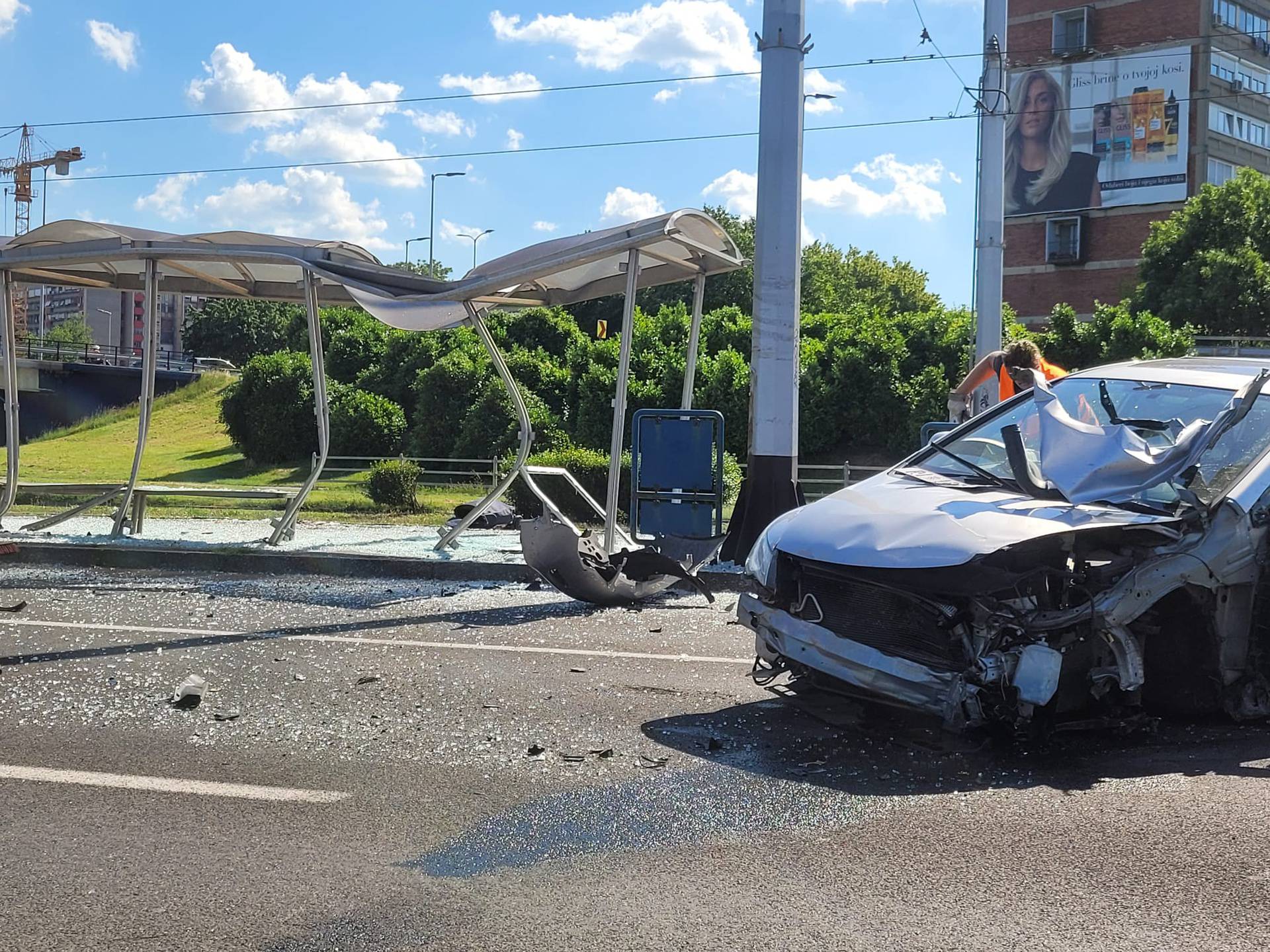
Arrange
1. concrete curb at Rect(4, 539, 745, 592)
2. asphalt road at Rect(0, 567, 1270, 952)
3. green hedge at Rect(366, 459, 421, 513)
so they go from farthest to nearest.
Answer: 1. green hedge at Rect(366, 459, 421, 513)
2. concrete curb at Rect(4, 539, 745, 592)
3. asphalt road at Rect(0, 567, 1270, 952)

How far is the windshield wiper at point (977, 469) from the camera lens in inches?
243

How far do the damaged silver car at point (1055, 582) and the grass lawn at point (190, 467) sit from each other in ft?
38.8

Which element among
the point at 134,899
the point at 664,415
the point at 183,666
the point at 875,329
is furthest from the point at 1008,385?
the point at 875,329

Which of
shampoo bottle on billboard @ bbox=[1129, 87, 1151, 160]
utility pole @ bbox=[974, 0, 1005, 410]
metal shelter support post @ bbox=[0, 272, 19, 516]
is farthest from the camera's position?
shampoo bottle on billboard @ bbox=[1129, 87, 1151, 160]

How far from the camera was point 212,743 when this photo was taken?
5.59m

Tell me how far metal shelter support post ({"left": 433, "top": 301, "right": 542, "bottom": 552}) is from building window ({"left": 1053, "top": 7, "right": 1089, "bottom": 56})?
5639 cm

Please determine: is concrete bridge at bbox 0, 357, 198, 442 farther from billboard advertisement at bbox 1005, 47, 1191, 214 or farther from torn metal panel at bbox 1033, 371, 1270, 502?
torn metal panel at bbox 1033, 371, 1270, 502

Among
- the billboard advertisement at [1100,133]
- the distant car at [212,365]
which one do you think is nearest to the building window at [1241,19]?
the billboard advertisement at [1100,133]

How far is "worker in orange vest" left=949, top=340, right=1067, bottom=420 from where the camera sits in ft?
31.7

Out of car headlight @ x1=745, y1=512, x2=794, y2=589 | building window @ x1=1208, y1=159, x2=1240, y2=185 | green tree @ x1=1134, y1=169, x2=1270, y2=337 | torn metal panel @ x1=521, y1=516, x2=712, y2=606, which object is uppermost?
building window @ x1=1208, y1=159, x2=1240, y2=185

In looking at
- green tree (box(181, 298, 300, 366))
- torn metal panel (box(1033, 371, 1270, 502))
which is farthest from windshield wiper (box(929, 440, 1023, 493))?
green tree (box(181, 298, 300, 366))

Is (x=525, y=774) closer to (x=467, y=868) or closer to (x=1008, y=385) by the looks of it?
(x=467, y=868)

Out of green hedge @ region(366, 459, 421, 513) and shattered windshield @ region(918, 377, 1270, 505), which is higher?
shattered windshield @ region(918, 377, 1270, 505)

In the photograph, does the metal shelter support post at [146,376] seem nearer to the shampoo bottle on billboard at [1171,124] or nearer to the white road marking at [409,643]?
the white road marking at [409,643]
